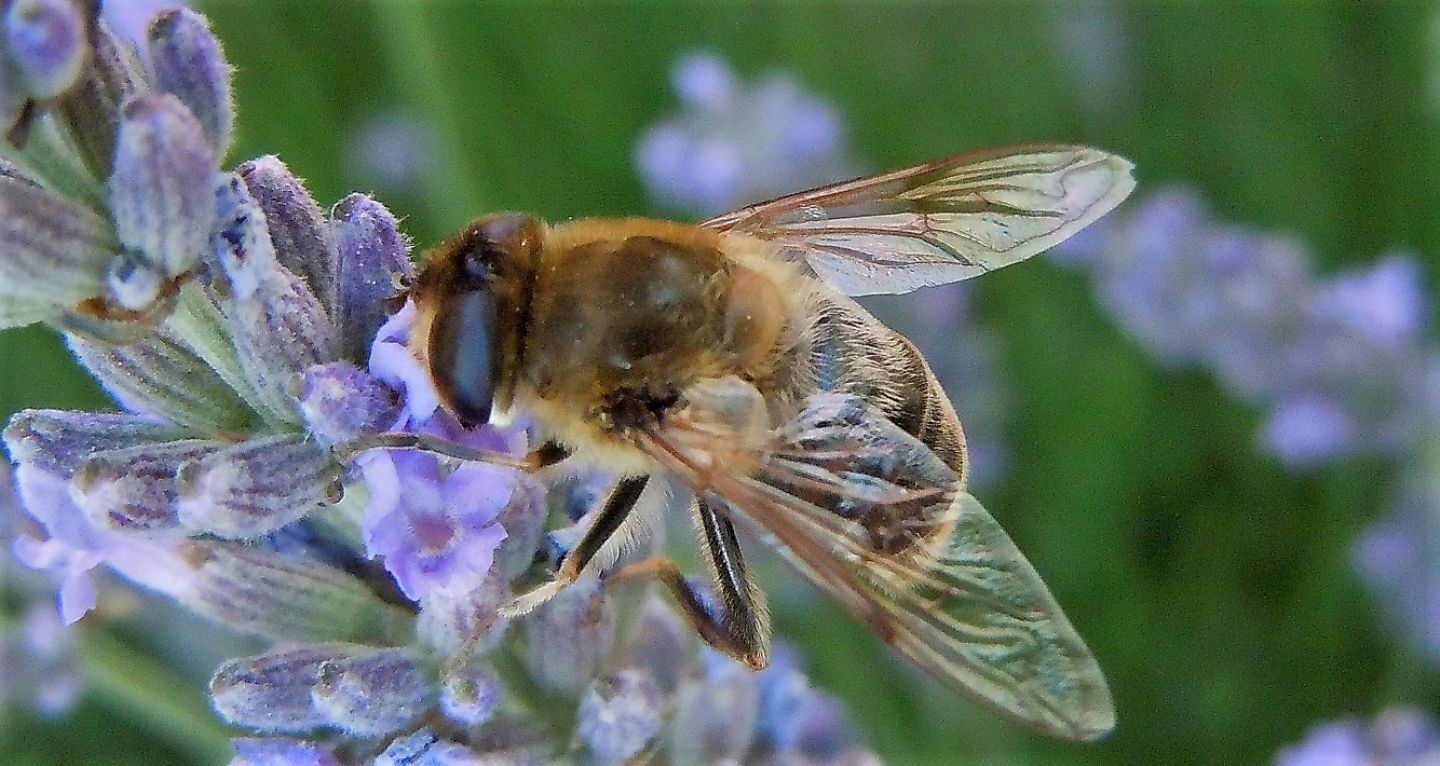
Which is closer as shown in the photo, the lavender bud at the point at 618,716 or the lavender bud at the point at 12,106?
the lavender bud at the point at 12,106

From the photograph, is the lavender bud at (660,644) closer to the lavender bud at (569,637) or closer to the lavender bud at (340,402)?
the lavender bud at (569,637)

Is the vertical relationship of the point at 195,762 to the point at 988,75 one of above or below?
below

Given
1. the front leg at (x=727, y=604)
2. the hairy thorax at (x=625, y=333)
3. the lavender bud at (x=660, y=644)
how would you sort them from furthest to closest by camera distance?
the lavender bud at (x=660, y=644)
the front leg at (x=727, y=604)
the hairy thorax at (x=625, y=333)

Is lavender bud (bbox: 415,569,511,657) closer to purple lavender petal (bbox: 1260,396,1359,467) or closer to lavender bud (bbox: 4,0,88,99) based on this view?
lavender bud (bbox: 4,0,88,99)

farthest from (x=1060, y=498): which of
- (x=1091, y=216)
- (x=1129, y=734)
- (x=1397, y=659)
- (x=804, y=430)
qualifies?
(x=804, y=430)

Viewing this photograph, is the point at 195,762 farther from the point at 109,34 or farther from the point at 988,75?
the point at 988,75

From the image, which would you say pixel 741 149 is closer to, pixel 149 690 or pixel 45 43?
pixel 149 690

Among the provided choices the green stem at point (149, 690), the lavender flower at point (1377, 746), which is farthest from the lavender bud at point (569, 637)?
the lavender flower at point (1377, 746)

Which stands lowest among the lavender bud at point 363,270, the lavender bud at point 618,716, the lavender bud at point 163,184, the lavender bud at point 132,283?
the lavender bud at point 618,716
